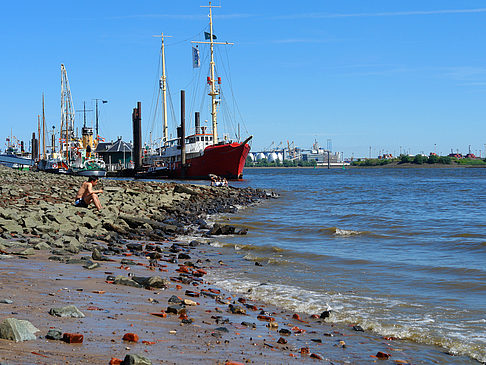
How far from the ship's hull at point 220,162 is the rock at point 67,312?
55981 millimetres

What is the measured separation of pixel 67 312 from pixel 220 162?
5764cm

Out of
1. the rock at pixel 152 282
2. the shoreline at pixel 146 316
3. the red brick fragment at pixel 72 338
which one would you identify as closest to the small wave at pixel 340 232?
the shoreline at pixel 146 316

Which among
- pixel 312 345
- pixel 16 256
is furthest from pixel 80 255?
pixel 312 345

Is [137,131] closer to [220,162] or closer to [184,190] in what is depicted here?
[220,162]

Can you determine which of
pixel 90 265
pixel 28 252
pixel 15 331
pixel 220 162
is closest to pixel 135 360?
pixel 15 331

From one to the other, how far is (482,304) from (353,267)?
3785mm

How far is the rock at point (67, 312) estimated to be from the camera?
19.1 feet

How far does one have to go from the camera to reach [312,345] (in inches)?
247

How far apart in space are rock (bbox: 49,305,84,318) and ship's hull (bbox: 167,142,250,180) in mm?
55981

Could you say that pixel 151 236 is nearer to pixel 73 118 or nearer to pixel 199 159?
pixel 199 159

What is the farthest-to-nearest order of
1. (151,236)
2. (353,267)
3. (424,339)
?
(151,236), (353,267), (424,339)

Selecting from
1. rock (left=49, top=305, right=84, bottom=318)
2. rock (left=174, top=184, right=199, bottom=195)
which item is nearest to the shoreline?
rock (left=49, top=305, right=84, bottom=318)

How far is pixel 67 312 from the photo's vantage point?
232 inches

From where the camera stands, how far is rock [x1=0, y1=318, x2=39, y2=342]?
4.75 m
